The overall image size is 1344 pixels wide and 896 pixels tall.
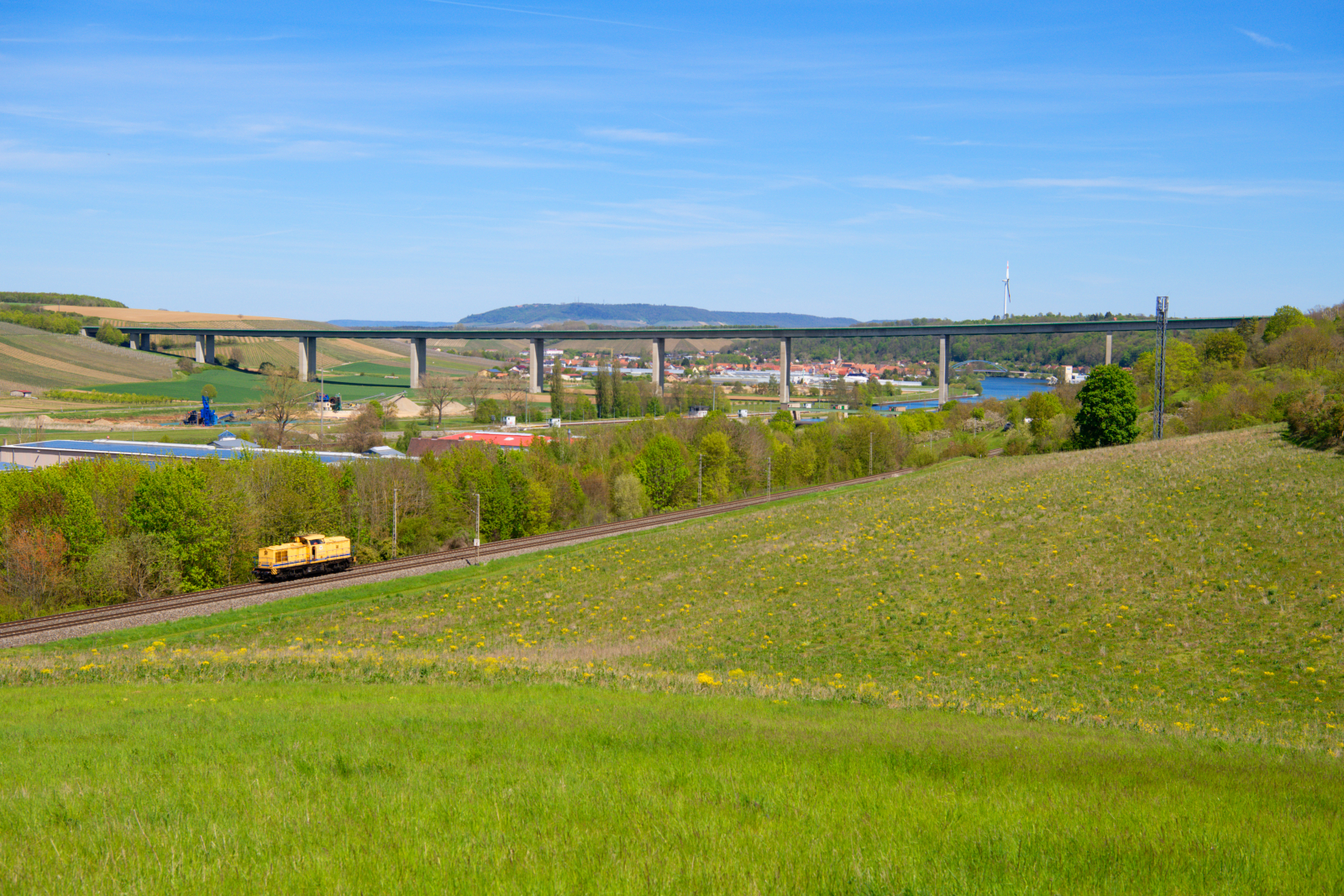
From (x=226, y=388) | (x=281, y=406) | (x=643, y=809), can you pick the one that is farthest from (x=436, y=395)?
(x=643, y=809)

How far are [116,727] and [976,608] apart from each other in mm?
26415

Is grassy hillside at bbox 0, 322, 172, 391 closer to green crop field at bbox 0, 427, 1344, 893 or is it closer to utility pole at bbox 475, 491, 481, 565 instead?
utility pole at bbox 475, 491, 481, 565

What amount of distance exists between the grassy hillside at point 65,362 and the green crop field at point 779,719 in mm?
151175

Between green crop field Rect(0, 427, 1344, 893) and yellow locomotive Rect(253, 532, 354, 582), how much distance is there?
671cm

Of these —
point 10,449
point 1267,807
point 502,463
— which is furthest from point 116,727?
point 10,449

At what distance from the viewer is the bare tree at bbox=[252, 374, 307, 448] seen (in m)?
105

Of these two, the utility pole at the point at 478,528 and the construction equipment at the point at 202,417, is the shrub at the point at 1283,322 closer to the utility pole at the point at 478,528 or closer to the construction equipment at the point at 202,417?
the utility pole at the point at 478,528

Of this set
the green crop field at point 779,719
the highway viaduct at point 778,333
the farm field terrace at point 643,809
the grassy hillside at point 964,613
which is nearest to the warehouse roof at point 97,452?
the grassy hillside at point 964,613

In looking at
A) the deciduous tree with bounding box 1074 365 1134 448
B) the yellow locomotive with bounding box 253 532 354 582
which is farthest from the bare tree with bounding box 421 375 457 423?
the deciduous tree with bounding box 1074 365 1134 448

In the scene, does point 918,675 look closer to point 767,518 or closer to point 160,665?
point 160,665

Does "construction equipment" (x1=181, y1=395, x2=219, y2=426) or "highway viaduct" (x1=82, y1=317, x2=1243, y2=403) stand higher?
"highway viaduct" (x1=82, y1=317, x2=1243, y2=403)

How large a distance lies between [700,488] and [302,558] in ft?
144

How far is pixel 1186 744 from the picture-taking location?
14.4 meters

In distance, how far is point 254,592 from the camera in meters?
46.8
